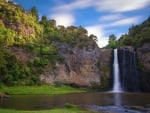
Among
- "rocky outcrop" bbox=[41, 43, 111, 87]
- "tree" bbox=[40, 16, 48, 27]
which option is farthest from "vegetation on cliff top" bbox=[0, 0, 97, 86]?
"tree" bbox=[40, 16, 48, 27]

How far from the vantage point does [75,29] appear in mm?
115062

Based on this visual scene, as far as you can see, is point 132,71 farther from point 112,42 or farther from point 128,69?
point 112,42

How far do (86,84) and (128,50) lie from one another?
50.7 ft

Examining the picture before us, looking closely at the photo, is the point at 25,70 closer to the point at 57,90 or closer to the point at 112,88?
the point at 57,90

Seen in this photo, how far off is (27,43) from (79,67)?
16505mm

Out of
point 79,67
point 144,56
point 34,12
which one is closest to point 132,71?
point 144,56

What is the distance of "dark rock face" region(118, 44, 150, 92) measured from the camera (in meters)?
89.2

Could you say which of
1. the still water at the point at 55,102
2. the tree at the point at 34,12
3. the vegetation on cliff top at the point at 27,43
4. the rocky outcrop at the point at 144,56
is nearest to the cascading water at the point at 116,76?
the rocky outcrop at the point at 144,56

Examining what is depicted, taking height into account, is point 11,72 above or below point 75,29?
below

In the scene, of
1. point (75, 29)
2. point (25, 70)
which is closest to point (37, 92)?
point (25, 70)

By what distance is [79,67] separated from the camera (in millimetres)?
96188

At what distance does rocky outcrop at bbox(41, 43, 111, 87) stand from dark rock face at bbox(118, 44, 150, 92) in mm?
5245

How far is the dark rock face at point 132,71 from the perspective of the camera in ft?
293

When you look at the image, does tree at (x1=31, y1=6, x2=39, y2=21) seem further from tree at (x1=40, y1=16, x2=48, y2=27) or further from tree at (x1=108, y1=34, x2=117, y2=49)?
tree at (x1=108, y1=34, x2=117, y2=49)
